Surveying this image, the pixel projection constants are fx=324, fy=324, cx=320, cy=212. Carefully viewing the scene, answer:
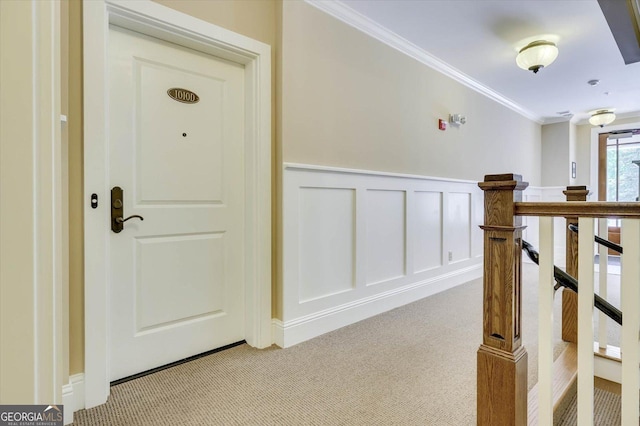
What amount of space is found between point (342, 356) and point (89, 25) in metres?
2.19

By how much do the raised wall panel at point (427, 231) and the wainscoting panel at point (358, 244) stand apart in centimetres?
1

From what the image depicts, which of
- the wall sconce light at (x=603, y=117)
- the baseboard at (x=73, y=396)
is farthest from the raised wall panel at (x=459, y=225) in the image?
the baseboard at (x=73, y=396)

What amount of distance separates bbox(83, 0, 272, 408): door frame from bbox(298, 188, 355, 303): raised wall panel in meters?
0.27

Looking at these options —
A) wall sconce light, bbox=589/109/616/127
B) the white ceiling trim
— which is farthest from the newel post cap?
wall sconce light, bbox=589/109/616/127

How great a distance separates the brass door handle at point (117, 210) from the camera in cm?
169

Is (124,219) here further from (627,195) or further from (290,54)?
(627,195)

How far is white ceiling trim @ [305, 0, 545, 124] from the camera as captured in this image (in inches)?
94.6

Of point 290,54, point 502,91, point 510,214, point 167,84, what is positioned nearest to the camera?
point 510,214

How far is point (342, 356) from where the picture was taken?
2018 millimetres

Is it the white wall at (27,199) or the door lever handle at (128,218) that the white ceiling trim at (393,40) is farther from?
the white wall at (27,199)

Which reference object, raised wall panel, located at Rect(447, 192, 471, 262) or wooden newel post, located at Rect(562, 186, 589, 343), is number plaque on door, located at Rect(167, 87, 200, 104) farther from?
raised wall panel, located at Rect(447, 192, 471, 262)

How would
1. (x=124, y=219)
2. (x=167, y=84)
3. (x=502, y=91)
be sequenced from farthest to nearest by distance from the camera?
(x=502, y=91) → (x=167, y=84) → (x=124, y=219)

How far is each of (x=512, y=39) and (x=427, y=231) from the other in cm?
193

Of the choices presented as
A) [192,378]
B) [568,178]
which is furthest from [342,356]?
[568,178]
